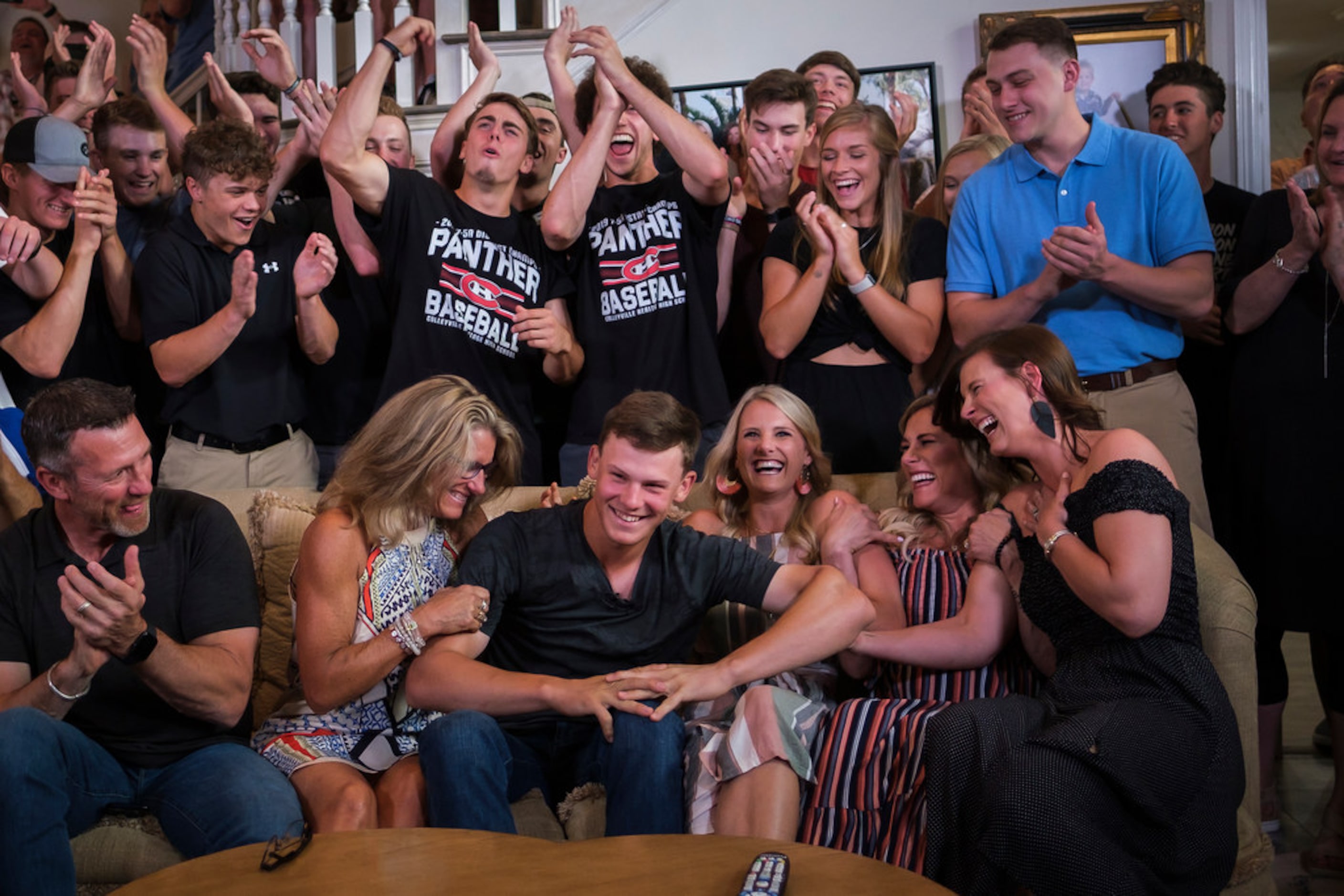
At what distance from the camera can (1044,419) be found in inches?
91.4

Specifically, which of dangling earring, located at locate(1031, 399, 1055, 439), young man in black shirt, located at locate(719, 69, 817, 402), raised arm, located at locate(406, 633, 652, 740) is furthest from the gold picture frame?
raised arm, located at locate(406, 633, 652, 740)

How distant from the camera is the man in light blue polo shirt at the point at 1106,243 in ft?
9.20

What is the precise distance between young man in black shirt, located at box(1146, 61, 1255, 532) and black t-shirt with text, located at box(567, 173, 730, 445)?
1156 mm

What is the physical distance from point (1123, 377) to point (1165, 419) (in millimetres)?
131

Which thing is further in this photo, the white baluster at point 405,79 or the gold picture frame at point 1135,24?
the white baluster at point 405,79

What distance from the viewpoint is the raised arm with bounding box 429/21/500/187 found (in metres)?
3.51

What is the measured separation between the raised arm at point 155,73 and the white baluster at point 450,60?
41.5 inches

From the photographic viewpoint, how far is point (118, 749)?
2277mm

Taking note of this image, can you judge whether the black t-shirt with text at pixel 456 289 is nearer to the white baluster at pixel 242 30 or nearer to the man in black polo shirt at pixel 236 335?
the man in black polo shirt at pixel 236 335

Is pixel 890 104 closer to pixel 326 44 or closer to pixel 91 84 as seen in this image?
pixel 326 44

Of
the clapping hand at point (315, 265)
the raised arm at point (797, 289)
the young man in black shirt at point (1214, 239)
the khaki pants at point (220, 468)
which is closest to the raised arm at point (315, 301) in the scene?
the clapping hand at point (315, 265)

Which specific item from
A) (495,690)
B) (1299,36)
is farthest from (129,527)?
(1299,36)

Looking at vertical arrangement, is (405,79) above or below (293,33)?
below

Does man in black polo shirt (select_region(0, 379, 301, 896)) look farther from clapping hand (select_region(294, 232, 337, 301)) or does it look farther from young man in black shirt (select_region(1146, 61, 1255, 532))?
young man in black shirt (select_region(1146, 61, 1255, 532))
